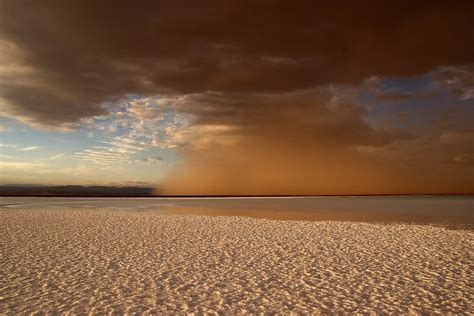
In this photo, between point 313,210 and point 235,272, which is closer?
point 235,272

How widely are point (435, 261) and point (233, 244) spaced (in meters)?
9.22

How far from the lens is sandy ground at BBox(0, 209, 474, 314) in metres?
9.48

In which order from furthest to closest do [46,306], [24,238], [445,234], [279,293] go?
[445,234] → [24,238] → [279,293] → [46,306]

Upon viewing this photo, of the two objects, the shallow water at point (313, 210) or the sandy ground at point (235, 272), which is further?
the shallow water at point (313, 210)

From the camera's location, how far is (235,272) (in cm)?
1268

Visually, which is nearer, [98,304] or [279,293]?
[98,304]

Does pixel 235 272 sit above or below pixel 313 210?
below

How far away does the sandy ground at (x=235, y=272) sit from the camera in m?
9.48

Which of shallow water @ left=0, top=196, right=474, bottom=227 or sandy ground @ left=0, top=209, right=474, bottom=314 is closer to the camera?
sandy ground @ left=0, top=209, right=474, bottom=314

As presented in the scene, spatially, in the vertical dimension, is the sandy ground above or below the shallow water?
below

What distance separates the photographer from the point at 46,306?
915 centimetres

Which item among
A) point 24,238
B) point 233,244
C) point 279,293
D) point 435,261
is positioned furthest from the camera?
point 24,238

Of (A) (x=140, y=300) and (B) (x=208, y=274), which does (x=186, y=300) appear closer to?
(A) (x=140, y=300)

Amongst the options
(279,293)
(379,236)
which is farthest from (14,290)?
(379,236)
